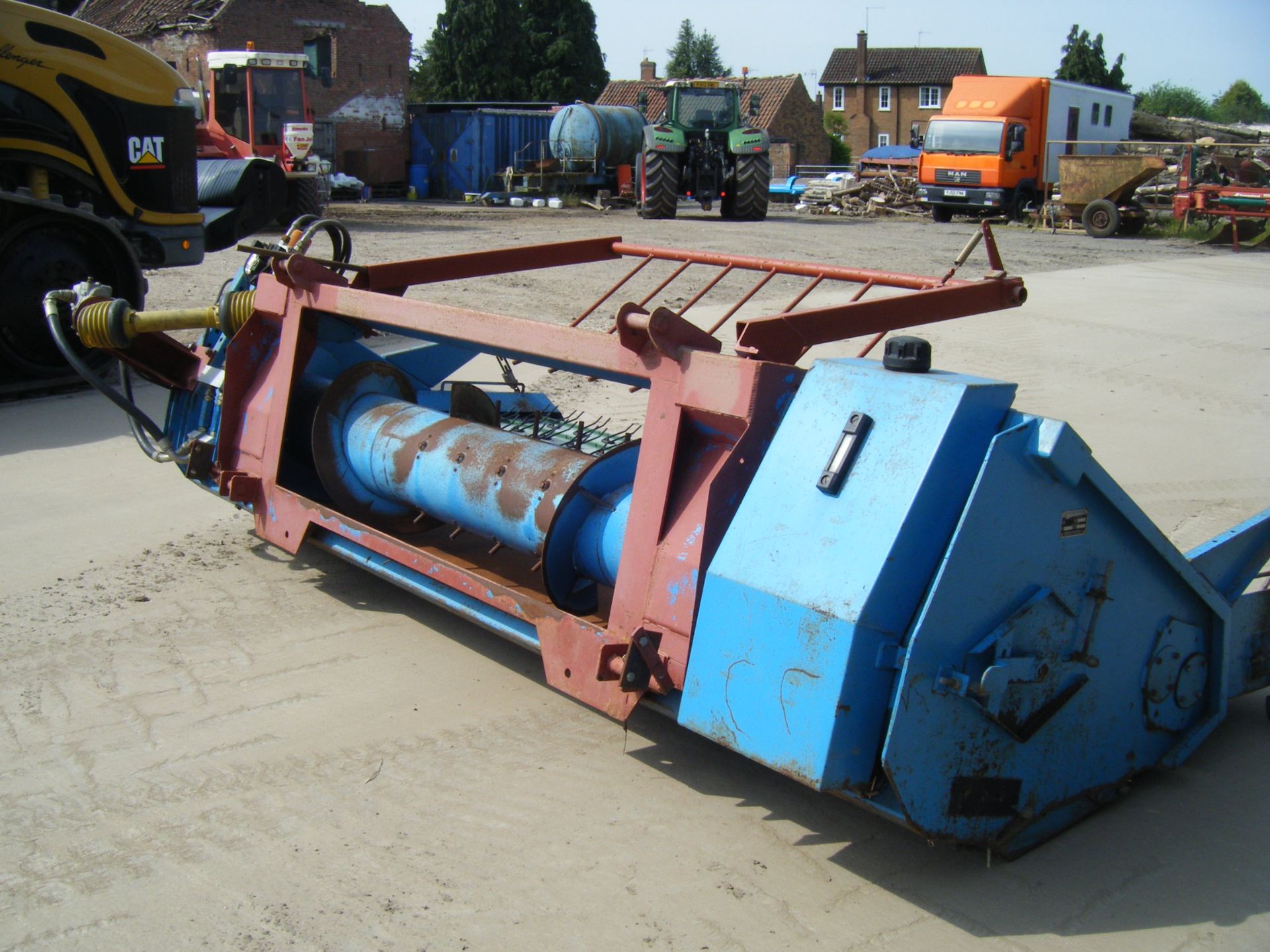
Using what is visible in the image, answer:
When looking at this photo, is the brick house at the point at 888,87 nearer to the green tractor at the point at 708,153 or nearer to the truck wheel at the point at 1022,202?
the truck wheel at the point at 1022,202

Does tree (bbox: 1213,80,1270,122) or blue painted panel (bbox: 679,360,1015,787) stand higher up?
tree (bbox: 1213,80,1270,122)

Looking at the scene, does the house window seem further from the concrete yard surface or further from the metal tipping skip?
the metal tipping skip

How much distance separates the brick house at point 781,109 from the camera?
42312mm

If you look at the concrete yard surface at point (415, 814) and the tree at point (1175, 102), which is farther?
the tree at point (1175, 102)

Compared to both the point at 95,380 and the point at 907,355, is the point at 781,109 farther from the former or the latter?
the point at 907,355

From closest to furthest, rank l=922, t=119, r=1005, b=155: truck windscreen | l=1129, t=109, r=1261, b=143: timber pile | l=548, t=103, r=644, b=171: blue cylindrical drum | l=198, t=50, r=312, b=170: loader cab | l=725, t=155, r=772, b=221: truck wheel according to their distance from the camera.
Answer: l=198, t=50, r=312, b=170: loader cab < l=725, t=155, r=772, b=221: truck wheel < l=922, t=119, r=1005, b=155: truck windscreen < l=548, t=103, r=644, b=171: blue cylindrical drum < l=1129, t=109, r=1261, b=143: timber pile

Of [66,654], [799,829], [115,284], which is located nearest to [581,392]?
[115,284]

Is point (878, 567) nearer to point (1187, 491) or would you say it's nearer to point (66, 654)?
point (66, 654)

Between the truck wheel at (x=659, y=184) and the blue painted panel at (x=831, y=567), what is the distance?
1790cm

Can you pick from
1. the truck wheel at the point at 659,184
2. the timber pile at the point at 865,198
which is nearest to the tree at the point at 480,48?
the timber pile at the point at 865,198

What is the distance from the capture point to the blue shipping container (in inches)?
1059

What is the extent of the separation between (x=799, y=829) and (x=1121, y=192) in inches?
784

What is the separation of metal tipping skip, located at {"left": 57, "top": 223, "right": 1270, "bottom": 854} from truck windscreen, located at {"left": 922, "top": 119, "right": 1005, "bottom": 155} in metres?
19.9

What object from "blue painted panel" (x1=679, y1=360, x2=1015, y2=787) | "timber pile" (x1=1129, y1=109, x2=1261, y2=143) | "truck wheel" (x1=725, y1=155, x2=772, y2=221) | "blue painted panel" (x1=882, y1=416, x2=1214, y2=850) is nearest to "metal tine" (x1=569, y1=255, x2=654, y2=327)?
"blue painted panel" (x1=679, y1=360, x2=1015, y2=787)
